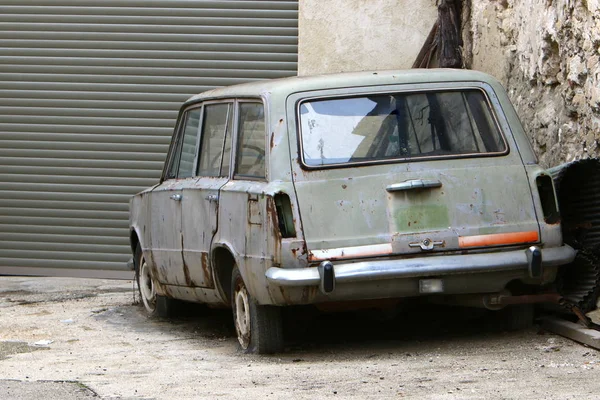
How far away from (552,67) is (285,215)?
3274 mm

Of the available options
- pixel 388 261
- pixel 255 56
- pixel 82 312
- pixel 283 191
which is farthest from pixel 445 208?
pixel 255 56

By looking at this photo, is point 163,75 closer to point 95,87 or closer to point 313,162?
point 95,87

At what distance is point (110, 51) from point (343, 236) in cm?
766

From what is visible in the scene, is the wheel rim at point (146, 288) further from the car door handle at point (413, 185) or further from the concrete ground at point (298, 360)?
the car door handle at point (413, 185)

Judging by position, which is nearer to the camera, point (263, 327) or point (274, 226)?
point (274, 226)

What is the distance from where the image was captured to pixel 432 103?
27.6 feet

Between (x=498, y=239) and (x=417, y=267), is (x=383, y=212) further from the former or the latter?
(x=498, y=239)

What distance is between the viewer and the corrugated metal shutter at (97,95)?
1472 cm

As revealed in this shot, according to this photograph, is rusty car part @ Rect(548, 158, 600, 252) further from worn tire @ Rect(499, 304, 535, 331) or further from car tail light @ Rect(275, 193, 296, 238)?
car tail light @ Rect(275, 193, 296, 238)

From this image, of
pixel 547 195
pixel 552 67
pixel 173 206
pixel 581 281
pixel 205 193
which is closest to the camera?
pixel 547 195

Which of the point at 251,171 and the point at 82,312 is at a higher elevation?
the point at 251,171

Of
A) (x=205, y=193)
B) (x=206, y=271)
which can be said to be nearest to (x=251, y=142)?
(x=205, y=193)

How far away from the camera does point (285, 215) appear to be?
312 inches

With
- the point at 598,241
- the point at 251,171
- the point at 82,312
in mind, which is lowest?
the point at 82,312
